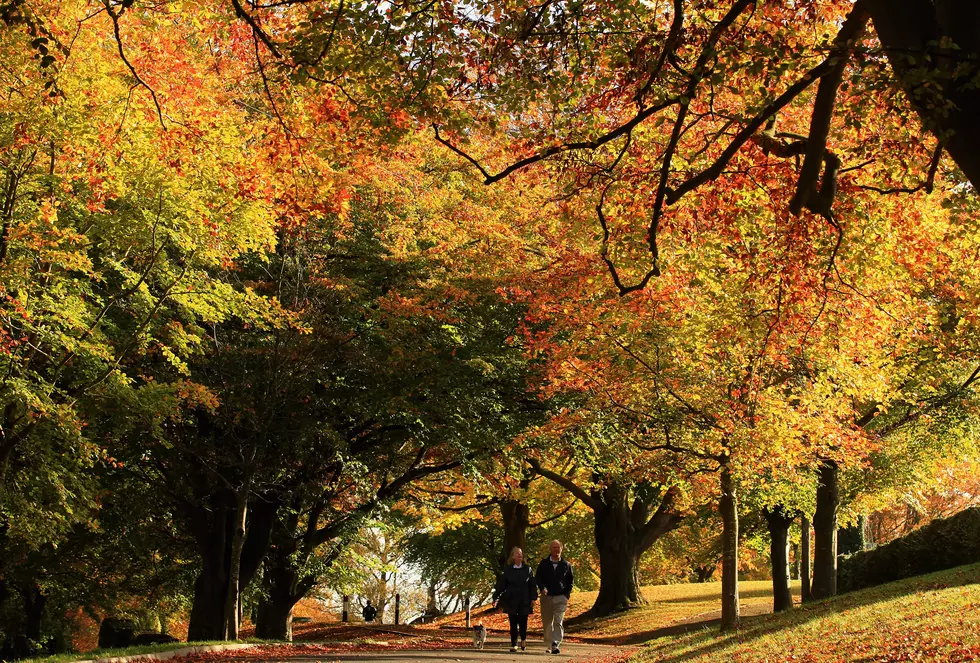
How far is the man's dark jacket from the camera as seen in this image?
48.3 feet

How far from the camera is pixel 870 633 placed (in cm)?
1180

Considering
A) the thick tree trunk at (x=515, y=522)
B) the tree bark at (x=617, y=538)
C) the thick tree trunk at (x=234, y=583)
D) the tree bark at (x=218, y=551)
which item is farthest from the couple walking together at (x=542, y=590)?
the thick tree trunk at (x=515, y=522)

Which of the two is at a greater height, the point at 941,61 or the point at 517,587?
the point at 941,61

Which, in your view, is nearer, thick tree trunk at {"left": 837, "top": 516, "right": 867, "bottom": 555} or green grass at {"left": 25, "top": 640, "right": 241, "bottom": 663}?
green grass at {"left": 25, "top": 640, "right": 241, "bottom": 663}

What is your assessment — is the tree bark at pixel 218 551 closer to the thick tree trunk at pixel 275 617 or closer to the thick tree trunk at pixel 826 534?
the thick tree trunk at pixel 275 617

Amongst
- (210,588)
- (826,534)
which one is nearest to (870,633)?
(826,534)

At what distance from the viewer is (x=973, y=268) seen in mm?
14617

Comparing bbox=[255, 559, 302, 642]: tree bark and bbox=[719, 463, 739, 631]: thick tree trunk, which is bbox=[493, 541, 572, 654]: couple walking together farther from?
bbox=[255, 559, 302, 642]: tree bark

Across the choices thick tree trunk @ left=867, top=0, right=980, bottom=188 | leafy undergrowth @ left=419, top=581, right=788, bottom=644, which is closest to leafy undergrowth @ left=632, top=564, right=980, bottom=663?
thick tree trunk @ left=867, top=0, right=980, bottom=188

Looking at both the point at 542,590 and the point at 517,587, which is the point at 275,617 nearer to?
the point at 517,587

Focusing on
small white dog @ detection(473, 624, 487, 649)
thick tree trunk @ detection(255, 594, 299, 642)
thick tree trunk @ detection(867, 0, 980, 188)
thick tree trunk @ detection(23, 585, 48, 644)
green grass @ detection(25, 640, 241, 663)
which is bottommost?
thick tree trunk @ detection(23, 585, 48, 644)

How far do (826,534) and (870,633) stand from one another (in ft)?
32.3

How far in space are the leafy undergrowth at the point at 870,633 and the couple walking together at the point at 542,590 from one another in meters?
1.41

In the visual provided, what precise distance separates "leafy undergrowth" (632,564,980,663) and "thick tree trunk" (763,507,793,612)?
565 centimetres
